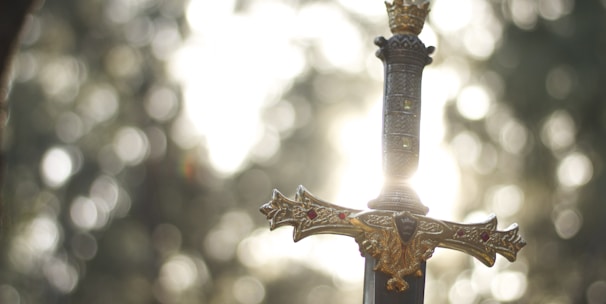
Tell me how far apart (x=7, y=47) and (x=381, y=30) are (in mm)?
21720

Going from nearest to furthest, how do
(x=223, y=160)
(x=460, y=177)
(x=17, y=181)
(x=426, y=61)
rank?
1. (x=426, y=61)
2. (x=460, y=177)
3. (x=17, y=181)
4. (x=223, y=160)

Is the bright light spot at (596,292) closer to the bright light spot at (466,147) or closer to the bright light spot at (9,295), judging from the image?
the bright light spot at (466,147)

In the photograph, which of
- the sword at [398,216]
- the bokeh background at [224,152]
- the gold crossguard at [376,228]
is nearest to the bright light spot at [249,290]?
the bokeh background at [224,152]

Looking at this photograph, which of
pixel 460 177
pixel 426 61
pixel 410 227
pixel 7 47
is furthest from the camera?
pixel 460 177

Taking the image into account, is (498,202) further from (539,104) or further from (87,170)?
(87,170)

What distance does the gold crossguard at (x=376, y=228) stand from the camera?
20.3 ft

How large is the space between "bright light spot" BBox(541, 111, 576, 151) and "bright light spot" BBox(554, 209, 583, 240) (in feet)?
3.72

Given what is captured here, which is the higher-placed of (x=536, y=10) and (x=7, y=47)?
(x=536, y=10)

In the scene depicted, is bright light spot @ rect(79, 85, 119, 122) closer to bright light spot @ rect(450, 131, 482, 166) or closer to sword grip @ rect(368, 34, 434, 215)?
bright light spot @ rect(450, 131, 482, 166)

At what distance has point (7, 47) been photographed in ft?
11.4

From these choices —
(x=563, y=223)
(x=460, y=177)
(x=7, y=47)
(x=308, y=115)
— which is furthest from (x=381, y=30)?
(x=7, y=47)

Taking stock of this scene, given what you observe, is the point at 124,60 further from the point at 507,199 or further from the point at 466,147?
the point at 507,199

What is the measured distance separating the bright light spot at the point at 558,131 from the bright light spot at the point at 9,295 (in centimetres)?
1161

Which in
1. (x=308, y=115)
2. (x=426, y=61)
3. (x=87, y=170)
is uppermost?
(x=308, y=115)
